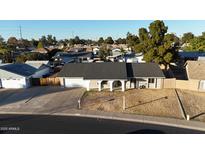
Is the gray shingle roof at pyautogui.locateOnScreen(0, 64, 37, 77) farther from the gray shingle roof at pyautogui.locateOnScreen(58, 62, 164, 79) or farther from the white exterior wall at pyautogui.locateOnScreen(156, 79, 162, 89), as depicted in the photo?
the white exterior wall at pyautogui.locateOnScreen(156, 79, 162, 89)

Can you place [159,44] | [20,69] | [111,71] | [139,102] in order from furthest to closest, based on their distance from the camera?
[159,44] < [20,69] < [111,71] < [139,102]

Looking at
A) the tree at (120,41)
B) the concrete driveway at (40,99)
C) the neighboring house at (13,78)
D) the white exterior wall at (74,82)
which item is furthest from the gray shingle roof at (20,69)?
the tree at (120,41)

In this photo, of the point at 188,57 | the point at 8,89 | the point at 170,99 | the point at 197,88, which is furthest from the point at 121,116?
the point at 188,57

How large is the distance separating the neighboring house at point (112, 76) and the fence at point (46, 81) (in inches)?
66.3

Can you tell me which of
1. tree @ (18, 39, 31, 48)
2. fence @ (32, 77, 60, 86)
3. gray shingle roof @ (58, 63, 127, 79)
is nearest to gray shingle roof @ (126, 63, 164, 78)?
gray shingle roof @ (58, 63, 127, 79)

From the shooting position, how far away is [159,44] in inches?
1277

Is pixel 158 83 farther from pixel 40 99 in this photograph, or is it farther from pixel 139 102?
pixel 40 99

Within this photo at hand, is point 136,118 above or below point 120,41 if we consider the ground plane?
below

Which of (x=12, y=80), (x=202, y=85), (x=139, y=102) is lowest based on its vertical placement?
(x=139, y=102)

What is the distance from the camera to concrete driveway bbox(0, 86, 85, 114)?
19902mm

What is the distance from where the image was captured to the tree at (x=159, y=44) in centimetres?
3036

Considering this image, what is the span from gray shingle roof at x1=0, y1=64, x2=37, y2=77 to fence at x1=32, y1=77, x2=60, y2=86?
1545 mm

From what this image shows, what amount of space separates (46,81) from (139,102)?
53.0 feet

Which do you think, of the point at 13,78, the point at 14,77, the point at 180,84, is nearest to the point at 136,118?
the point at 180,84
